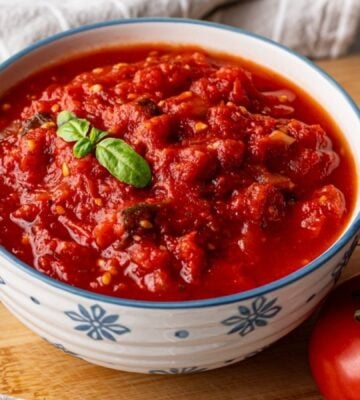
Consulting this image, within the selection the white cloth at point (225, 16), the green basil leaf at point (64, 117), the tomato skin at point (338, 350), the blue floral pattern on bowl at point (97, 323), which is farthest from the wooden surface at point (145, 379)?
the white cloth at point (225, 16)

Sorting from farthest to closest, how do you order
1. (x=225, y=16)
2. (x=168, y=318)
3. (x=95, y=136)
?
(x=225, y=16)
(x=95, y=136)
(x=168, y=318)

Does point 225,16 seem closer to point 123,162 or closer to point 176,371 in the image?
point 123,162

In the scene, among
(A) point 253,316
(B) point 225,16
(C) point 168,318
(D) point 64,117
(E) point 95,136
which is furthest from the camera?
(B) point 225,16

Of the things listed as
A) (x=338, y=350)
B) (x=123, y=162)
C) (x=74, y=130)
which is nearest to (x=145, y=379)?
(x=338, y=350)

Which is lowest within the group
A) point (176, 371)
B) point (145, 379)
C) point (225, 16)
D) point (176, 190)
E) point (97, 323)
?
point (145, 379)

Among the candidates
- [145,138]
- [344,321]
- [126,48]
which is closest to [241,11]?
[126,48]
